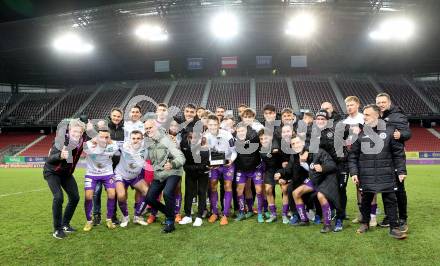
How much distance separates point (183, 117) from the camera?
7.58 meters

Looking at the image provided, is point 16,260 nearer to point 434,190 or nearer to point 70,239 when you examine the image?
point 70,239

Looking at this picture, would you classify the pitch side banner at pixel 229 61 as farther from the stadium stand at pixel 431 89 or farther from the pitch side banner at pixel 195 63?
the stadium stand at pixel 431 89

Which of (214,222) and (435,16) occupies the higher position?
(435,16)

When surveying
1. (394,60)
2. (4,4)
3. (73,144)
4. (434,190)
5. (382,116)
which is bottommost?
(434,190)

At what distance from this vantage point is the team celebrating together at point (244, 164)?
5344 mm

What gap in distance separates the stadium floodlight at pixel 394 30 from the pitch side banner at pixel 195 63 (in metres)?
A: 16.6

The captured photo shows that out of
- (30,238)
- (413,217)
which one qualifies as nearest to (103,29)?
A: (30,238)

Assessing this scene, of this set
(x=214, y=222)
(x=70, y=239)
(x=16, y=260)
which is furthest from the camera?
(x=214, y=222)

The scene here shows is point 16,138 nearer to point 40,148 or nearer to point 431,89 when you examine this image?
point 40,148

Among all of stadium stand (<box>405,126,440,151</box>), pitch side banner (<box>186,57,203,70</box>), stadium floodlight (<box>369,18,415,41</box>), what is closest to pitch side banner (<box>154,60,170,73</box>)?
pitch side banner (<box>186,57,203,70</box>)

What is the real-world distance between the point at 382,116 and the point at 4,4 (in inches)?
363

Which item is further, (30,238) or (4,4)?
(4,4)

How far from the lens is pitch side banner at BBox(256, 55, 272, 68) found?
3519 cm

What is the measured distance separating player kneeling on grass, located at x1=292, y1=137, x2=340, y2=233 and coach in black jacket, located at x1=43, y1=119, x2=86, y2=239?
12.4 feet
